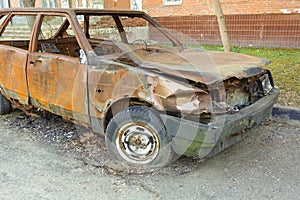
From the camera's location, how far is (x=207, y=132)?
282 cm

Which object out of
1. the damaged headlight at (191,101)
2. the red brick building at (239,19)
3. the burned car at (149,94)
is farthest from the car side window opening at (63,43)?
the red brick building at (239,19)

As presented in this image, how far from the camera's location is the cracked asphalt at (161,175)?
2.85 meters

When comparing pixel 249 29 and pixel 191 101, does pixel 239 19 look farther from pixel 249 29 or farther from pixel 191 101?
pixel 191 101

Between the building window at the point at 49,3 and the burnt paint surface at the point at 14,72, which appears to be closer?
the burnt paint surface at the point at 14,72

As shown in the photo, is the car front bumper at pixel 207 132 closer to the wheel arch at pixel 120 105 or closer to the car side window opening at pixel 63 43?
the wheel arch at pixel 120 105

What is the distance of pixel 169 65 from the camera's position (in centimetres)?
334

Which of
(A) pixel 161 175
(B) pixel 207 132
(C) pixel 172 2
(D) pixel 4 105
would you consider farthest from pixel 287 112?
(C) pixel 172 2

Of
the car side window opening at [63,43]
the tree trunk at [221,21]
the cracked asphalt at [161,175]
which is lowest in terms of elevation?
the cracked asphalt at [161,175]

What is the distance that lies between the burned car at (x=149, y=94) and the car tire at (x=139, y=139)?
1cm

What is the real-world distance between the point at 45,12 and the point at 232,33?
8511 mm

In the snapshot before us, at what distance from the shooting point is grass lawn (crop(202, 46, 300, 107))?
513 cm

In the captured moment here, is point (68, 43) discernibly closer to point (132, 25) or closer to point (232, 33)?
point (132, 25)

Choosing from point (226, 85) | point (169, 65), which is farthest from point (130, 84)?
point (226, 85)

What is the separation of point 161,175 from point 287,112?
2.52 m
